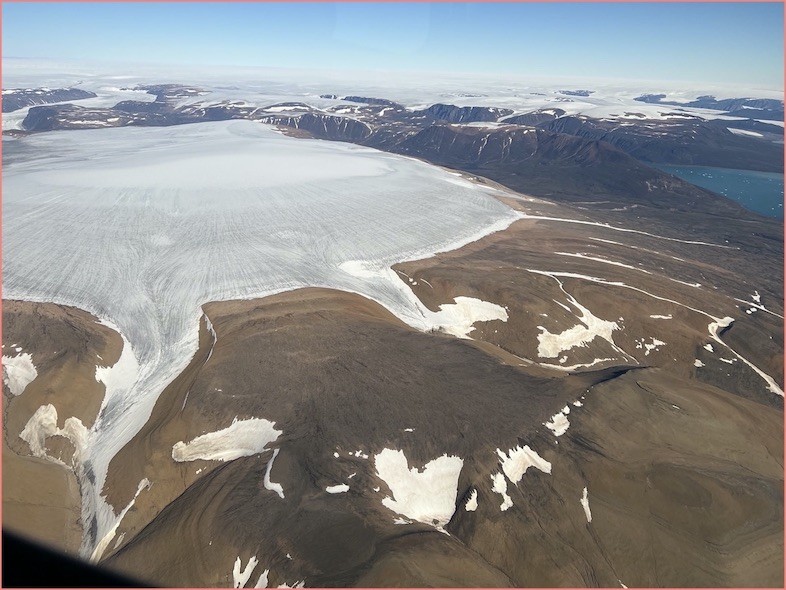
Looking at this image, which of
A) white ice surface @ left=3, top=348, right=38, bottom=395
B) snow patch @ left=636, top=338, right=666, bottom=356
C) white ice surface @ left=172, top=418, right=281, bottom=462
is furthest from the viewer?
snow patch @ left=636, top=338, right=666, bottom=356

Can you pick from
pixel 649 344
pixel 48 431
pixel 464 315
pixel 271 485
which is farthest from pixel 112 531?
pixel 649 344

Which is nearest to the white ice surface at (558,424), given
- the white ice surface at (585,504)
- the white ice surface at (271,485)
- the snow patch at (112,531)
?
the white ice surface at (585,504)

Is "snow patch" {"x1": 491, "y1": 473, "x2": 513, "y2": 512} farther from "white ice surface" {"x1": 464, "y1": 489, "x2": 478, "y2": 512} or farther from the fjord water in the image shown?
the fjord water

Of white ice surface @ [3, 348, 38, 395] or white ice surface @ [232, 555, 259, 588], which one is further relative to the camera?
white ice surface @ [3, 348, 38, 395]

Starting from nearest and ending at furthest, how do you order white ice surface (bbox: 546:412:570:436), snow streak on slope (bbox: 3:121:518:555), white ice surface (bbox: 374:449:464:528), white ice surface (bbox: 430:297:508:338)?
white ice surface (bbox: 374:449:464:528), white ice surface (bbox: 546:412:570:436), snow streak on slope (bbox: 3:121:518:555), white ice surface (bbox: 430:297:508:338)

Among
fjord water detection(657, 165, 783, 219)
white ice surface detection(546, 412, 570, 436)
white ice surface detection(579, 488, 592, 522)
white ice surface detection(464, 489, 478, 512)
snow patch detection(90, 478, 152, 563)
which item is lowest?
fjord water detection(657, 165, 783, 219)

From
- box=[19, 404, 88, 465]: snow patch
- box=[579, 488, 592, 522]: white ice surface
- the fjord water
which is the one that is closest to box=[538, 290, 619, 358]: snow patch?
box=[579, 488, 592, 522]: white ice surface

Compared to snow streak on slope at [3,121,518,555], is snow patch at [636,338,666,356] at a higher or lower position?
lower

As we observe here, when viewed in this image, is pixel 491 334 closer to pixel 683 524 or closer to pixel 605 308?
pixel 605 308
